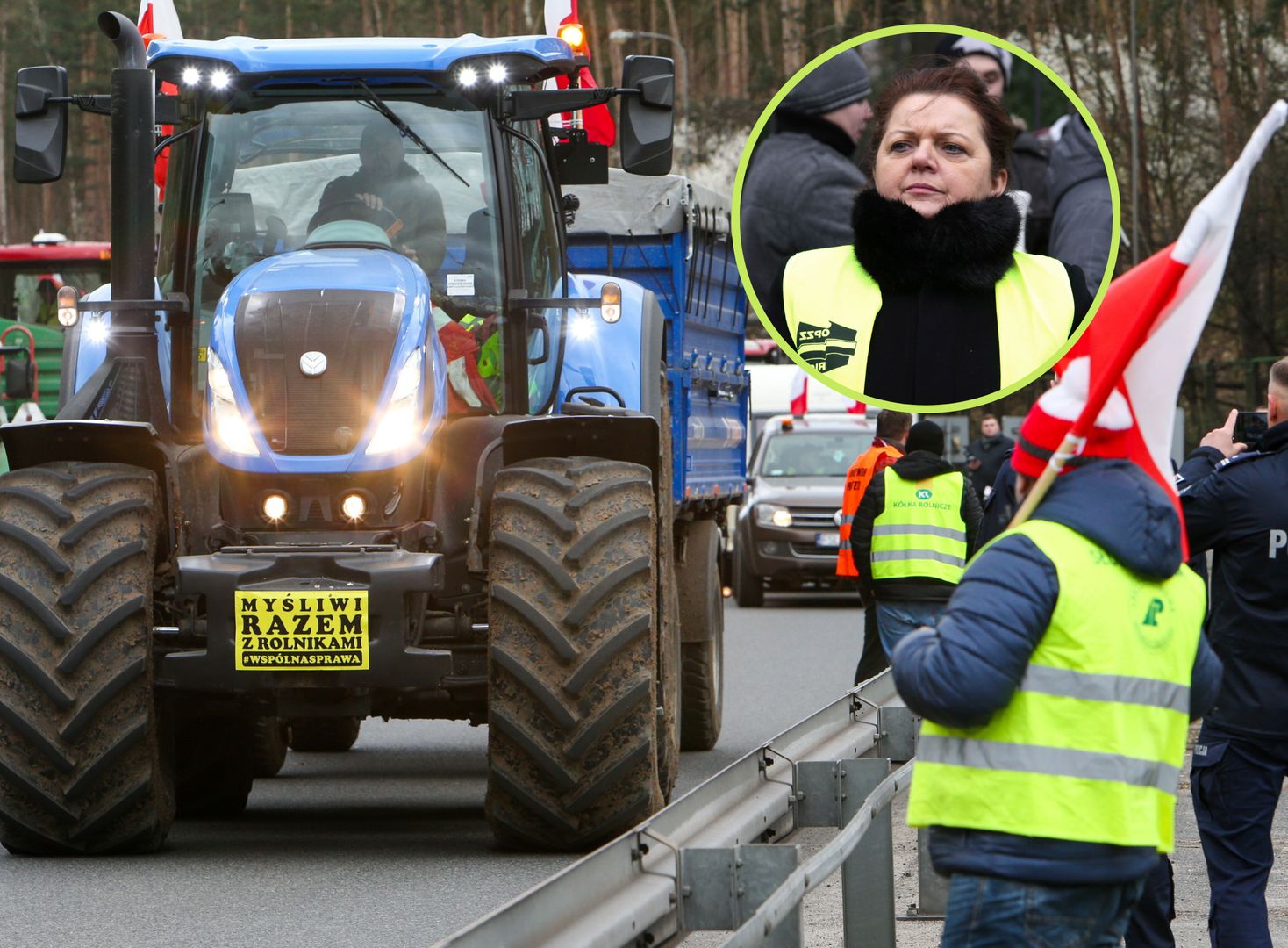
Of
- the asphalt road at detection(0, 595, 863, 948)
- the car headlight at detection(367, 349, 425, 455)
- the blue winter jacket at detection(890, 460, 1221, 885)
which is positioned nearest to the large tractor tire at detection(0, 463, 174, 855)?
the asphalt road at detection(0, 595, 863, 948)

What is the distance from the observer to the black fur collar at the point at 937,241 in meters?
2.59

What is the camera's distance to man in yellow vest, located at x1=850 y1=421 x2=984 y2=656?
462 inches

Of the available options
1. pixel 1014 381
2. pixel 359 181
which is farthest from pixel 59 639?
pixel 1014 381

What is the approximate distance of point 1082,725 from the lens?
3598mm

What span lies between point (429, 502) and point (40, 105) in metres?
1.92

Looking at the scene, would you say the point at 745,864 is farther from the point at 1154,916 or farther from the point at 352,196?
the point at 352,196

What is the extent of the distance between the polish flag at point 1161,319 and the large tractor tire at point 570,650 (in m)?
4.75

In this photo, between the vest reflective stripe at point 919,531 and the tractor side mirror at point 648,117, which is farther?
the vest reflective stripe at point 919,531

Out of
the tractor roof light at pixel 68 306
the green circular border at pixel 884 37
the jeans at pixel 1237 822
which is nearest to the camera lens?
the green circular border at pixel 884 37

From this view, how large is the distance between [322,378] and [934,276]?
585 cm

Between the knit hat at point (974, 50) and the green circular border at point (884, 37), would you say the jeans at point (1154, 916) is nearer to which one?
the green circular border at point (884, 37)

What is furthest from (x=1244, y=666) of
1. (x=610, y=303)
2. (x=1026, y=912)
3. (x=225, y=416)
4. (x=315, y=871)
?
(x=225, y=416)

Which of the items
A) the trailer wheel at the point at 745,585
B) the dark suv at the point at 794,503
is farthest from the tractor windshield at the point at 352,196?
the trailer wheel at the point at 745,585

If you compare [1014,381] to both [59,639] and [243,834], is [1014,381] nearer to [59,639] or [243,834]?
[59,639]
